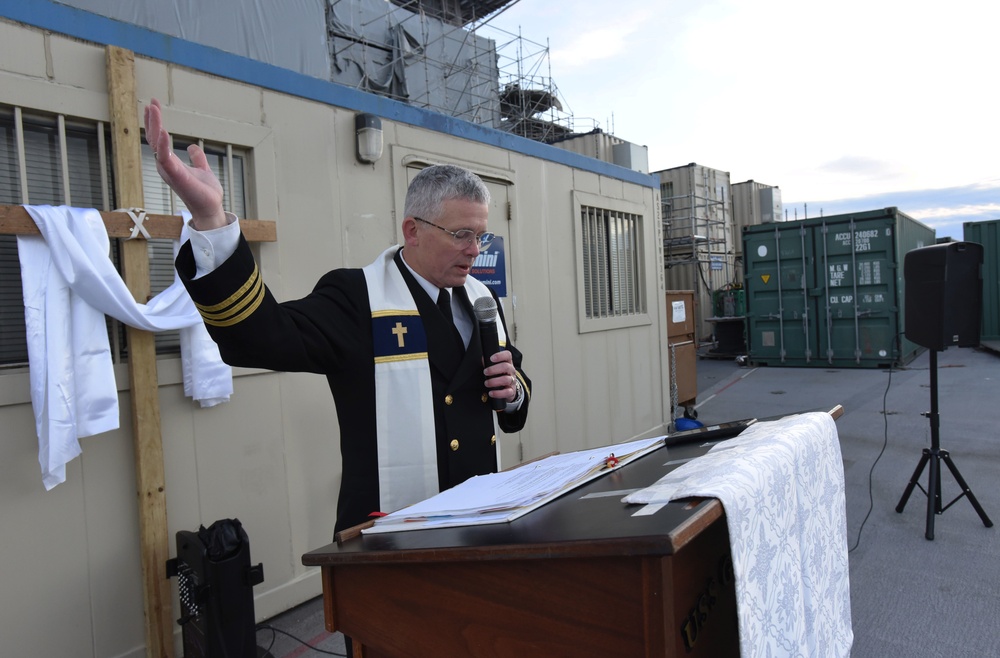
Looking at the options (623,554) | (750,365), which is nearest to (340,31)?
(750,365)

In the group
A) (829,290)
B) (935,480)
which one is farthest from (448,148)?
(829,290)

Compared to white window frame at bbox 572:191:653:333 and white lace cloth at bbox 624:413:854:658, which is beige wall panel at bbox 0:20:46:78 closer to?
white lace cloth at bbox 624:413:854:658

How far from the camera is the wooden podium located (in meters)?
0.83

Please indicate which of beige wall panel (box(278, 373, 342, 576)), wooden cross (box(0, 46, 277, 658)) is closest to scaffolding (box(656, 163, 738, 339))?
beige wall panel (box(278, 373, 342, 576))

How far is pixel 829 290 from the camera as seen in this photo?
1230 cm

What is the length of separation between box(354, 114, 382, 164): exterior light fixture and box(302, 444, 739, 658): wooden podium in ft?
9.61

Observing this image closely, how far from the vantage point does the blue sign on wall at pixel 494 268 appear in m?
4.45

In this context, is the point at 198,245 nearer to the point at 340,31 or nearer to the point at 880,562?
the point at 880,562

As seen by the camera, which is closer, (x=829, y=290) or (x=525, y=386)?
(x=525, y=386)

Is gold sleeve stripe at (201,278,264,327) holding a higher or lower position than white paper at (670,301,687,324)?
higher

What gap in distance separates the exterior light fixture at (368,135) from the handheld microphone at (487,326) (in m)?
2.28

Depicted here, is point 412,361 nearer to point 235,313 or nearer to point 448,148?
point 235,313

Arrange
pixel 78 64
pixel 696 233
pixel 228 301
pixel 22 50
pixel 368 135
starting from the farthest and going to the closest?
pixel 696 233
pixel 368 135
pixel 78 64
pixel 22 50
pixel 228 301

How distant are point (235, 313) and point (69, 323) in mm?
1755
